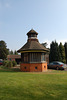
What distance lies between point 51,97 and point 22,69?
1256cm

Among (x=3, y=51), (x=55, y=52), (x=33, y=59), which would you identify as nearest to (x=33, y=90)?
(x=33, y=59)

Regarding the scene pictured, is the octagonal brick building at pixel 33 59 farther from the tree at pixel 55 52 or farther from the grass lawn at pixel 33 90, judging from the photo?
the tree at pixel 55 52

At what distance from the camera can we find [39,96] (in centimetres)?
486

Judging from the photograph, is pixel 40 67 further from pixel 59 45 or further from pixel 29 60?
pixel 59 45

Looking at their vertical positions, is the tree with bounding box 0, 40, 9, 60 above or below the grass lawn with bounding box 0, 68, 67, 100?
above

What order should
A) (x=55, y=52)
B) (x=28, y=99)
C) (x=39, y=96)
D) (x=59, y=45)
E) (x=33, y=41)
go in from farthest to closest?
(x=59, y=45)
(x=55, y=52)
(x=33, y=41)
(x=39, y=96)
(x=28, y=99)

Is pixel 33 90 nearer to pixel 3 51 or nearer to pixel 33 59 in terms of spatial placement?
pixel 33 59

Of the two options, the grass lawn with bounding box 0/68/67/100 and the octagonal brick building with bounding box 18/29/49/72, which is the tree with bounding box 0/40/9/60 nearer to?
the octagonal brick building with bounding box 18/29/49/72

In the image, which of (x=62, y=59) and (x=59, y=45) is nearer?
(x=62, y=59)

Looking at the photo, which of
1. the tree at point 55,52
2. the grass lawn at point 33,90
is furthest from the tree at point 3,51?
the grass lawn at point 33,90

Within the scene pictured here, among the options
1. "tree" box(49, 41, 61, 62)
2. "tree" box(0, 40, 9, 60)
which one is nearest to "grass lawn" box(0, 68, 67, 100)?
"tree" box(49, 41, 61, 62)

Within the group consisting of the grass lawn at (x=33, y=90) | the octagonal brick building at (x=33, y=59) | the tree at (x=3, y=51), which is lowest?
the grass lawn at (x=33, y=90)

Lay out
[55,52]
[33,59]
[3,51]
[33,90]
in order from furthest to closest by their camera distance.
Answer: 1. [3,51]
2. [55,52]
3. [33,59]
4. [33,90]

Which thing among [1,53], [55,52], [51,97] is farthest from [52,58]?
[51,97]
